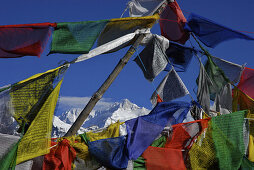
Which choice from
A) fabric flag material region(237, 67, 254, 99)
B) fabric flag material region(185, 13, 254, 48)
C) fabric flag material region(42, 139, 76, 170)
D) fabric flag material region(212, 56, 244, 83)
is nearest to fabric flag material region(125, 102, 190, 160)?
fabric flag material region(42, 139, 76, 170)

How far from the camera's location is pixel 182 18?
11.2 meters

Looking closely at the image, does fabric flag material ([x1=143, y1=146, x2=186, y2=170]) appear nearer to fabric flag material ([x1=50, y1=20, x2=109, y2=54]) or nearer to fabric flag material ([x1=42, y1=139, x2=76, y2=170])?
fabric flag material ([x1=42, y1=139, x2=76, y2=170])

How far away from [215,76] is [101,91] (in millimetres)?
5051

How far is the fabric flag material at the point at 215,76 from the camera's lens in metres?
11.0

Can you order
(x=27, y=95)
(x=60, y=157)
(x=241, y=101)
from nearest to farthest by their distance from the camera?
(x=27, y=95)
(x=60, y=157)
(x=241, y=101)

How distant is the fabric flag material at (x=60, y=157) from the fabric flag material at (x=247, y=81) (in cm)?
697

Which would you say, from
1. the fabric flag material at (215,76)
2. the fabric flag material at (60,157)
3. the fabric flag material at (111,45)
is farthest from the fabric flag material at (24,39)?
the fabric flag material at (215,76)

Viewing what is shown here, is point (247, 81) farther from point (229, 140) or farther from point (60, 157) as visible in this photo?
point (60, 157)

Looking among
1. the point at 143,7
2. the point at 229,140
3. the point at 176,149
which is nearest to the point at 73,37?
the point at 176,149

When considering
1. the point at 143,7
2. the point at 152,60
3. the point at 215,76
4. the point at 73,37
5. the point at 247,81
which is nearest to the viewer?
the point at 73,37

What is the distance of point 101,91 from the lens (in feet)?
25.3

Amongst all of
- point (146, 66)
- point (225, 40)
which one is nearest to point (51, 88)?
point (146, 66)

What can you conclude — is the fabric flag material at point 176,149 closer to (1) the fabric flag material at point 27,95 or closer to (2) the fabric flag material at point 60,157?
(2) the fabric flag material at point 60,157

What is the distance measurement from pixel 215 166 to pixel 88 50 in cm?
391
